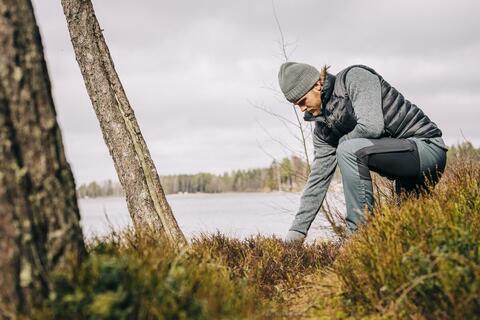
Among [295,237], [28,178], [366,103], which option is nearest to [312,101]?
[366,103]

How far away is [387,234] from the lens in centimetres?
279

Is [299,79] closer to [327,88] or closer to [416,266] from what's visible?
[327,88]

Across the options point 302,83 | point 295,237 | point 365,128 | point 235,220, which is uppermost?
point 302,83

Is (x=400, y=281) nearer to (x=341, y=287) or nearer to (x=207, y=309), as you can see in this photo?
(x=341, y=287)

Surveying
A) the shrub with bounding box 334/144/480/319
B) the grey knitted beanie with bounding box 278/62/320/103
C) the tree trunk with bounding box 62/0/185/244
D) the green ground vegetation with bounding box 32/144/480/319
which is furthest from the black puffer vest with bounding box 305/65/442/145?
the tree trunk with bounding box 62/0/185/244

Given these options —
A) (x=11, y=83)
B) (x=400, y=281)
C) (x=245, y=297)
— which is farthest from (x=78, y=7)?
(x=400, y=281)

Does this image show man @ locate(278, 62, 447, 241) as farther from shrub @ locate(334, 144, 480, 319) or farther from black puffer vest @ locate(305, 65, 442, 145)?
shrub @ locate(334, 144, 480, 319)

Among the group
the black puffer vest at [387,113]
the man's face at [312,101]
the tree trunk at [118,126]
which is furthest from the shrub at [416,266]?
the tree trunk at [118,126]

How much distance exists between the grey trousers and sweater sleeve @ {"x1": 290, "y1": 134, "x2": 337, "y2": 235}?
597 mm

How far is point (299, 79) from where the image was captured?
407 centimetres

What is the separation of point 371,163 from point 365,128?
0.28 metres

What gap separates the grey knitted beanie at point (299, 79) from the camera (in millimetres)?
4059

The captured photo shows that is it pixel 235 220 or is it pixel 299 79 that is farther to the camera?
pixel 235 220

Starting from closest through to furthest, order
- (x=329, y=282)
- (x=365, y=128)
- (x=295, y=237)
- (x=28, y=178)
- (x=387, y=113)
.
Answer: (x=28, y=178), (x=329, y=282), (x=365, y=128), (x=387, y=113), (x=295, y=237)
